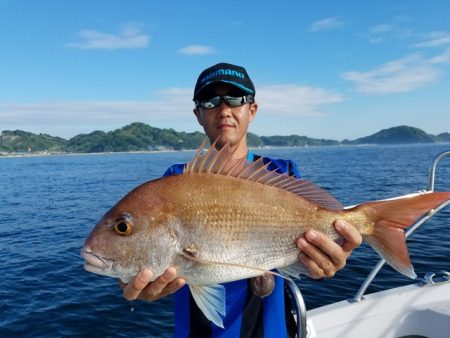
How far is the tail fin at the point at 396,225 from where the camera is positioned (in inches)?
103

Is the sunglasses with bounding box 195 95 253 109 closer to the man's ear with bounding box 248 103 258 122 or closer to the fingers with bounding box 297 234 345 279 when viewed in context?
the man's ear with bounding box 248 103 258 122

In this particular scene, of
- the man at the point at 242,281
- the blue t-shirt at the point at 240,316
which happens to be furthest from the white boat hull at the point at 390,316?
the blue t-shirt at the point at 240,316

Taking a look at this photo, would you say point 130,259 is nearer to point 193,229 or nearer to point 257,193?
point 193,229

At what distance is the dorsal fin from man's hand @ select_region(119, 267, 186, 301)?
0.76 metres

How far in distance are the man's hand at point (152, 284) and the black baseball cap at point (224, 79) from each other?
187cm

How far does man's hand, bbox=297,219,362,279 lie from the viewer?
8.89 feet

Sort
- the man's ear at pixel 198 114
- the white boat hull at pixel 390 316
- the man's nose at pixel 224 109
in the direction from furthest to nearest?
the white boat hull at pixel 390 316 < the man's ear at pixel 198 114 < the man's nose at pixel 224 109

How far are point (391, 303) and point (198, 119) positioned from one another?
11.9 feet

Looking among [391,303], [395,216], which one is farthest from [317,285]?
[395,216]

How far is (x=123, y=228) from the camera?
8.37ft

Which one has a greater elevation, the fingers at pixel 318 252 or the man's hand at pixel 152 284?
the fingers at pixel 318 252

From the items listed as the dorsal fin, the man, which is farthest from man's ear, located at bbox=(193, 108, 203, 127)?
the dorsal fin

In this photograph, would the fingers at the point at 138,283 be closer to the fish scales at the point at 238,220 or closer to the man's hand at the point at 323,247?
the fish scales at the point at 238,220

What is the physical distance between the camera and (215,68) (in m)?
3.68
